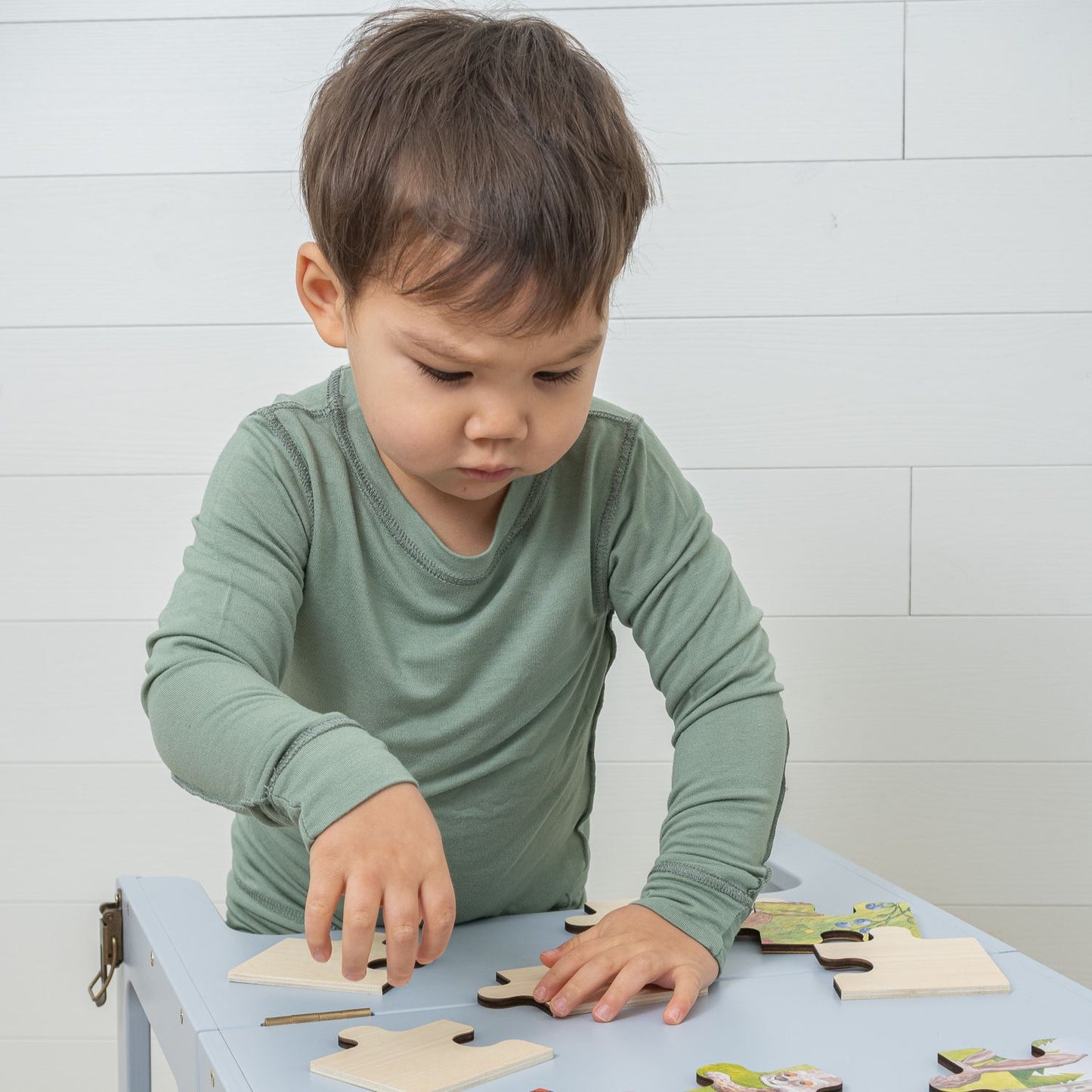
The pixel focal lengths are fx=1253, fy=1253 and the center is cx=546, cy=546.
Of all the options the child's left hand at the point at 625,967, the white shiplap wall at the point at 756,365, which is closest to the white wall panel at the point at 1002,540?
the white shiplap wall at the point at 756,365

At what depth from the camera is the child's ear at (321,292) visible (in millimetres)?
758

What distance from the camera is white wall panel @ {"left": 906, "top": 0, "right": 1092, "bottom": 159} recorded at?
1.33 meters

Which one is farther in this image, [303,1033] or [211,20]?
[211,20]

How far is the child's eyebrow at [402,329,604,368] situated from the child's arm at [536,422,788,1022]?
18 centimetres

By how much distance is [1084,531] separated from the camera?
1.38 metres

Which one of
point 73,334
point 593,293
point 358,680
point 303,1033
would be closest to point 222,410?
point 73,334

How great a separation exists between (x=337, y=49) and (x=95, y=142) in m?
0.28

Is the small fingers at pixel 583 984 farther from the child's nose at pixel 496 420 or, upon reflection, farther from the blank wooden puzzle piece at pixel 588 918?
the child's nose at pixel 496 420

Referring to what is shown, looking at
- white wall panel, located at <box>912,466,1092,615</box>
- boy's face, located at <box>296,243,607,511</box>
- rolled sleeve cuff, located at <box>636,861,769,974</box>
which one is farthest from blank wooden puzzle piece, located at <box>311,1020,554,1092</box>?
white wall panel, located at <box>912,466,1092,615</box>

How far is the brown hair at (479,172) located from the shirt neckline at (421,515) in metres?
0.12

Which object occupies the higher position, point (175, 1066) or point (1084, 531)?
point (1084, 531)

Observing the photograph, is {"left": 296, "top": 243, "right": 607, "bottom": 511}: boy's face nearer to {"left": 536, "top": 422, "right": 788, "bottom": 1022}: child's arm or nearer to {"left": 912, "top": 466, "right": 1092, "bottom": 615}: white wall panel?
{"left": 536, "top": 422, "right": 788, "bottom": 1022}: child's arm

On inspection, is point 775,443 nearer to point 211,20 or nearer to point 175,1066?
point 211,20

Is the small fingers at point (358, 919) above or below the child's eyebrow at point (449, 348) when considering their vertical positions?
below
